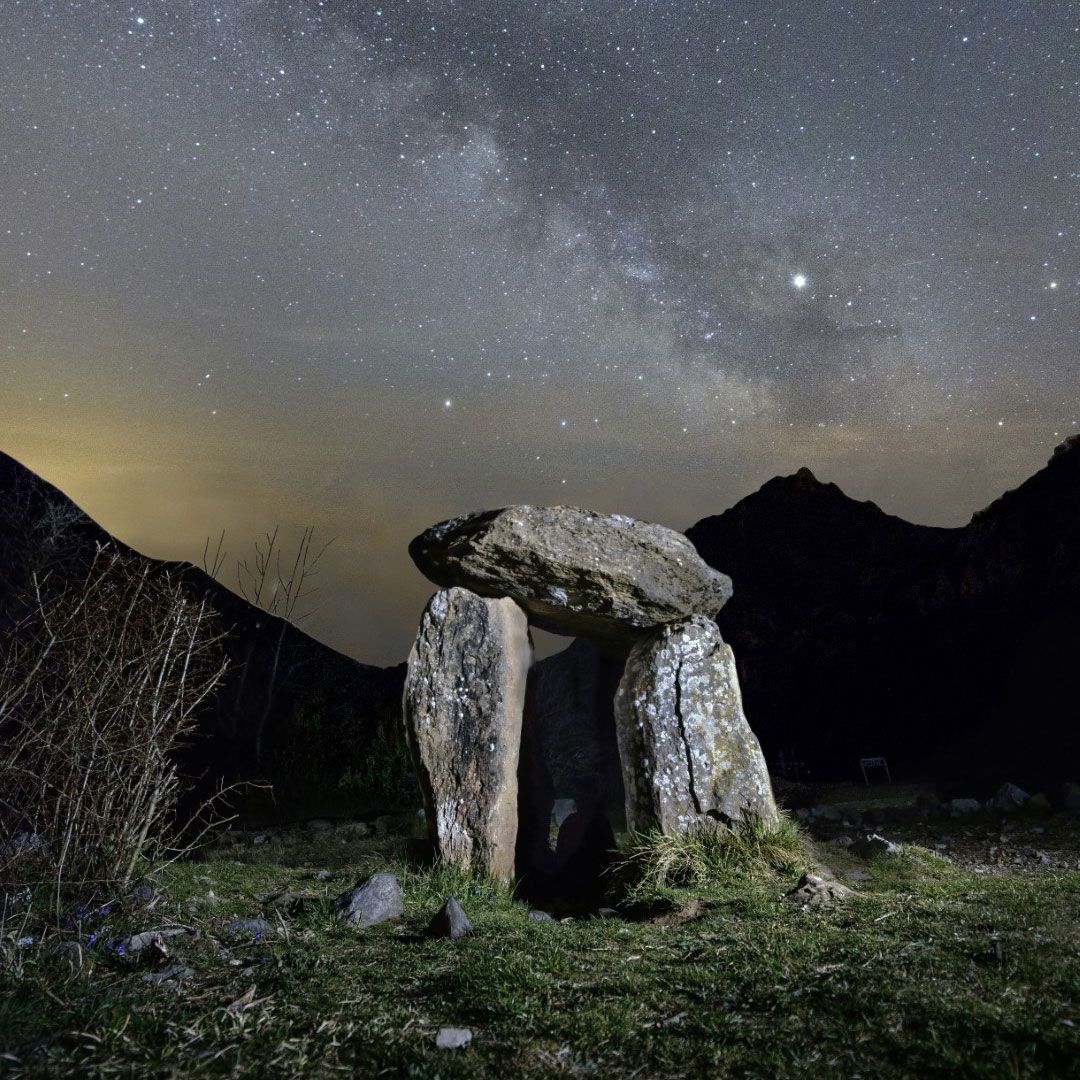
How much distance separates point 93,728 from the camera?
5.43 metres

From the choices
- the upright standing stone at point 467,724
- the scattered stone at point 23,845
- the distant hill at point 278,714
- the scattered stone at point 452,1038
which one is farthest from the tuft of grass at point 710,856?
the distant hill at point 278,714

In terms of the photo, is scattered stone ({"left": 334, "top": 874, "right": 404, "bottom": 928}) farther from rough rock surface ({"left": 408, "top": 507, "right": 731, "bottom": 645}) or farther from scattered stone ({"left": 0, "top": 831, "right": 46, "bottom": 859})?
rough rock surface ({"left": 408, "top": 507, "right": 731, "bottom": 645})

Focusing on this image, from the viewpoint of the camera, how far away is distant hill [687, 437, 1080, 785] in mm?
19547

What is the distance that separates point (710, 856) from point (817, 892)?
142 centimetres

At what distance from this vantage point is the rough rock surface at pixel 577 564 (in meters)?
8.54

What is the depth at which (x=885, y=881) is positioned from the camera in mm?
7078

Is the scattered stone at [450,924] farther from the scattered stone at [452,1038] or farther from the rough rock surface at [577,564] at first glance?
the rough rock surface at [577,564]

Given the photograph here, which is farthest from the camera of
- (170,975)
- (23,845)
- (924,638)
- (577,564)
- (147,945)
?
(924,638)

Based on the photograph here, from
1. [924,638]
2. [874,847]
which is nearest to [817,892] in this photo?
[874,847]

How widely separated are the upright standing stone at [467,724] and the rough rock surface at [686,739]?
131 centimetres

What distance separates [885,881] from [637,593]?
3.68 m

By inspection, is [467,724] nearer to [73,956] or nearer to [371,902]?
[371,902]

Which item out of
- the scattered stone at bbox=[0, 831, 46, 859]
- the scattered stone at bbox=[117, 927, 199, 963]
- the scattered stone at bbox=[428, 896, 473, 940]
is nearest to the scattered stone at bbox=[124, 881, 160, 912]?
the scattered stone at bbox=[117, 927, 199, 963]

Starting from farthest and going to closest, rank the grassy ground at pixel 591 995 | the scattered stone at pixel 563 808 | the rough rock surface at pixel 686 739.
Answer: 1. the scattered stone at pixel 563 808
2. the rough rock surface at pixel 686 739
3. the grassy ground at pixel 591 995
